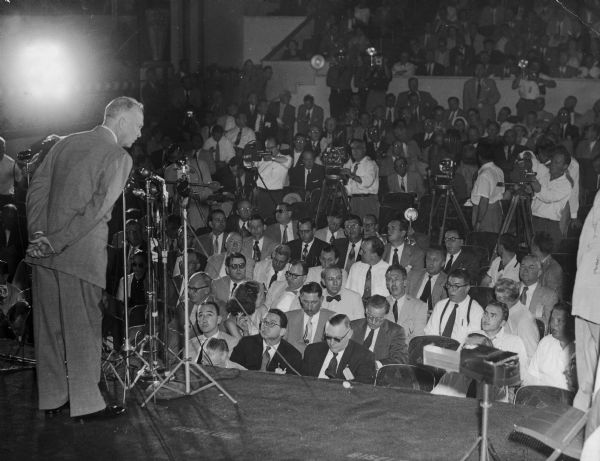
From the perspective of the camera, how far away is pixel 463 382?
568cm

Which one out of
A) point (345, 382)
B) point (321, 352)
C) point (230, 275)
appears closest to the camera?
point (345, 382)

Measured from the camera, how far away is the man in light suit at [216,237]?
9.00 m

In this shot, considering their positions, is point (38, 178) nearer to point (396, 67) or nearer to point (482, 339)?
point (482, 339)

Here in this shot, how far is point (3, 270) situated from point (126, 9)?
21.7 ft

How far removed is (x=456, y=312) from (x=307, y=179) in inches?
179

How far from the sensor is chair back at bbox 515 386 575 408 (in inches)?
202

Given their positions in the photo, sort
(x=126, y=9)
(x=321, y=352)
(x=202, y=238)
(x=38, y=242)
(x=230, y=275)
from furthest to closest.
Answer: (x=126, y=9), (x=202, y=238), (x=230, y=275), (x=321, y=352), (x=38, y=242)

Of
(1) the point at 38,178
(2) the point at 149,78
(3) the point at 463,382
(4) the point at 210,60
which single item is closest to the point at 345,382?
(3) the point at 463,382

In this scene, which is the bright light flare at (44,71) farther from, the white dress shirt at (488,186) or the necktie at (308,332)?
the necktie at (308,332)

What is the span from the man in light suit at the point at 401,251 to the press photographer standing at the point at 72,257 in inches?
183

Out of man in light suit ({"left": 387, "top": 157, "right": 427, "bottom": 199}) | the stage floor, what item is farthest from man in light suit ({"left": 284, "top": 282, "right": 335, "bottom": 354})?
man in light suit ({"left": 387, "top": 157, "right": 427, "bottom": 199})

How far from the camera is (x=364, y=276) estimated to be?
7996 millimetres

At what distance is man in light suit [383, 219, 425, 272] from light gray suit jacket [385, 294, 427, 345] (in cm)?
116

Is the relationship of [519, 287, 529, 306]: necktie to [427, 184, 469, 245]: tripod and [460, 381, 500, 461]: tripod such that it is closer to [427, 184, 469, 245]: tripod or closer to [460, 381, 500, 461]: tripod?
[427, 184, 469, 245]: tripod
